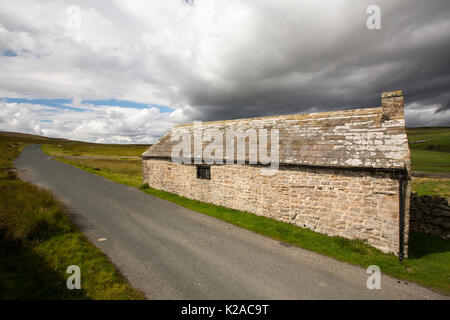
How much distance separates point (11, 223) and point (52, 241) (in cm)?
134

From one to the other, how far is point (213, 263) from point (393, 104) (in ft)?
31.8

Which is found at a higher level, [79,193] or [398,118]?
[398,118]

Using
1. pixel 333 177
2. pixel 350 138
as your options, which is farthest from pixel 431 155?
pixel 333 177

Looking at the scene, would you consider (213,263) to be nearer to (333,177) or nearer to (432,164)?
(333,177)

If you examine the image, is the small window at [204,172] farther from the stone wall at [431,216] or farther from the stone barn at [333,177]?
the stone wall at [431,216]

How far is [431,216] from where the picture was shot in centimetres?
861

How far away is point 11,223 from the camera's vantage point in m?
6.46

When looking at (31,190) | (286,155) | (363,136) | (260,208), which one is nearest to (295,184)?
(286,155)

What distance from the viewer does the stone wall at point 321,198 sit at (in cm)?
692

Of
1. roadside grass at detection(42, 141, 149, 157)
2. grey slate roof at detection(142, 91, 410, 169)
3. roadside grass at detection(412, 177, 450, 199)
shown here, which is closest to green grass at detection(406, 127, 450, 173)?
roadside grass at detection(412, 177, 450, 199)

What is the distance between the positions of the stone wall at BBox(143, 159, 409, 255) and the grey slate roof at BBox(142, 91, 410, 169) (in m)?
0.46

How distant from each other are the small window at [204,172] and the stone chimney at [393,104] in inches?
368
